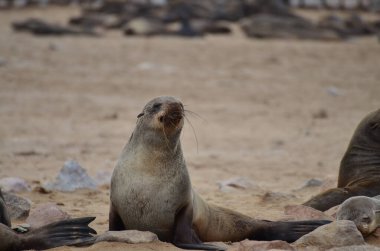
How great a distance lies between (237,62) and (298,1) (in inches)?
486

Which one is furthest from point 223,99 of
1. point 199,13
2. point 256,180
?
point 199,13

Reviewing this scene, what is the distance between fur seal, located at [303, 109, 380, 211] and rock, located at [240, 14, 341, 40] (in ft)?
43.0

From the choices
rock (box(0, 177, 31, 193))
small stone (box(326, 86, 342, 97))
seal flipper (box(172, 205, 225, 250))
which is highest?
seal flipper (box(172, 205, 225, 250))

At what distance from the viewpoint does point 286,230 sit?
4.93m

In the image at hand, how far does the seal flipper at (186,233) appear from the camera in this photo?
4.53m

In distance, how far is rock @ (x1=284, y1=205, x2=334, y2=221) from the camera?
529 centimetres

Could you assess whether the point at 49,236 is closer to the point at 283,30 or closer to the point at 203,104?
the point at 203,104

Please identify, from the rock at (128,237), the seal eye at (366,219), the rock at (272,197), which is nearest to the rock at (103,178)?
the rock at (272,197)

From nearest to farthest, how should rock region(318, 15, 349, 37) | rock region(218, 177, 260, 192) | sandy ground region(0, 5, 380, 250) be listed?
1. rock region(218, 177, 260, 192)
2. sandy ground region(0, 5, 380, 250)
3. rock region(318, 15, 349, 37)

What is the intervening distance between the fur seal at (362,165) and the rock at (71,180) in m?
1.77

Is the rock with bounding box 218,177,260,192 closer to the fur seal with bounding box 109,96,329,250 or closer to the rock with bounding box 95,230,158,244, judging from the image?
the fur seal with bounding box 109,96,329,250

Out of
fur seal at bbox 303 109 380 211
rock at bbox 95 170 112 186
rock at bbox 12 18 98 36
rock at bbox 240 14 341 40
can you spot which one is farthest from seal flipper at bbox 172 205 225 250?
rock at bbox 240 14 341 40

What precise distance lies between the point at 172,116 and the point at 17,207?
1220 mm

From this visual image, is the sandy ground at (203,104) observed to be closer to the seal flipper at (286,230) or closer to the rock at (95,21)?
the seal flipper at (286,230)
